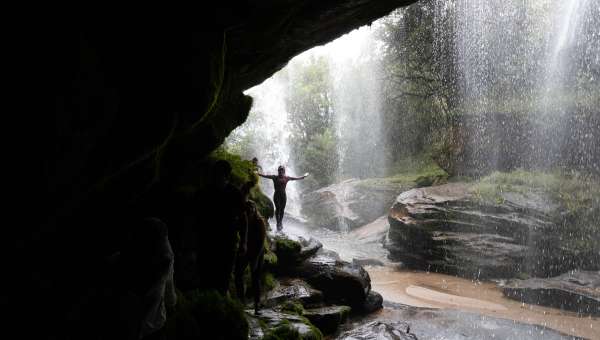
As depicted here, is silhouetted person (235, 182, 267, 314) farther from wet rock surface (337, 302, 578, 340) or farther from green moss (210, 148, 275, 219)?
wet rock surface (337, 302, 578, 340)

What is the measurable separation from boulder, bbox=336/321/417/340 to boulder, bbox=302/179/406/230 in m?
17.1

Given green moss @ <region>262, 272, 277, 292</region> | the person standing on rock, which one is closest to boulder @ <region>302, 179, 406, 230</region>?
the person standing on rock

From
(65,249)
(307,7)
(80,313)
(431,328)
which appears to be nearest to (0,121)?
(80,313)

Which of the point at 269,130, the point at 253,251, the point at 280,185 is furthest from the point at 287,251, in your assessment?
the point at 269,130

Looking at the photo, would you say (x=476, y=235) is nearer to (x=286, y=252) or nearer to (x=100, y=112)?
(x=286, y=252)

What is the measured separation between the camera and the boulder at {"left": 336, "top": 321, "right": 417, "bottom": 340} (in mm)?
6613

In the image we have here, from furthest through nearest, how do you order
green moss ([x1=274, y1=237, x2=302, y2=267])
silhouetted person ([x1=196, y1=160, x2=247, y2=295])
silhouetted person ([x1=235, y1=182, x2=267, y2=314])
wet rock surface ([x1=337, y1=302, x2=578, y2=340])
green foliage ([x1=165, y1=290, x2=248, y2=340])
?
green moss ([x1=274, y1=237, x2=302, y2=267]), wet rock surface ([x1=337, y1=302, x2=578, y2=340]), silhouetted person ([x1=235, y1=182, x2=267, y2=314]), silhouetted person ([x1=196, y1=160, x2=247, y2=295]), green foliage ([x1=165, y1=290, x2=248, y2=340])

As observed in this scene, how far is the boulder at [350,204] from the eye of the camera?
2411 cm

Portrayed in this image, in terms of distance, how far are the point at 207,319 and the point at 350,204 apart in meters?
21.0

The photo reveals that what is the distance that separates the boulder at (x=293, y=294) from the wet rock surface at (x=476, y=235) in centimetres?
856

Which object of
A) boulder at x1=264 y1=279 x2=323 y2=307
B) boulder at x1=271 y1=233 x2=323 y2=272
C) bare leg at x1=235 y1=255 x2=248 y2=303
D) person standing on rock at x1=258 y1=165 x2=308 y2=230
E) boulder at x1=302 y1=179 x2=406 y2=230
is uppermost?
person standing on rock at x1=258 y1=165 x2=308 y2=230

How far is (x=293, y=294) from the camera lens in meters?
7.77

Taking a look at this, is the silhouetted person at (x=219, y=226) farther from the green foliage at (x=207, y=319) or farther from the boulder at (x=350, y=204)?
the boulder at (x=350, y=204)

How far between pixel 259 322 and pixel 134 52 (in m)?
4.02
